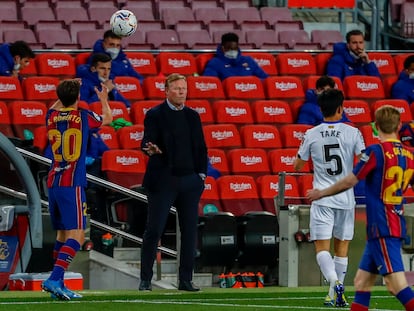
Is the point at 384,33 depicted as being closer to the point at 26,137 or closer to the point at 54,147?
the point at 26,137

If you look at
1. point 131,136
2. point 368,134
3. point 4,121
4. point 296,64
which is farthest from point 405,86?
point 4,121

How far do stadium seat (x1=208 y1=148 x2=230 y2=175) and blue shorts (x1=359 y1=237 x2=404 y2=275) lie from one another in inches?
266

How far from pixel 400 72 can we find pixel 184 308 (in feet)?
28.7

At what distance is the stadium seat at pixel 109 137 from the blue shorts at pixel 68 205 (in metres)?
4.13

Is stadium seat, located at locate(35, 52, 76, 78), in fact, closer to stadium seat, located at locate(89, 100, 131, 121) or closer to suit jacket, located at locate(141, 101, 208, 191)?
stadium seat, located at locate(89, 100, 131, 121)

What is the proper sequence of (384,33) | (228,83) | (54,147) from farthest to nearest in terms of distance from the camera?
1. (384,33)
2. (228,83)
3. (54,147)

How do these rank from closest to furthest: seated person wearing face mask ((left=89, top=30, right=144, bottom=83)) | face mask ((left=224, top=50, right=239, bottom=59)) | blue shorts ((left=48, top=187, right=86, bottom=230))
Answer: blue shorts ((left=48, top=187, right=86, bottom=230)) < seated person wearing face mask ((left=89, top=30, right=144, bottom=83)) < face mask ((left=224, top=50, right=239, bottom=59))

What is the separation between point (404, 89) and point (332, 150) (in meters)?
7.16

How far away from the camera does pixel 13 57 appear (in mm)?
16266

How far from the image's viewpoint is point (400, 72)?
Answer: 60.8 feet

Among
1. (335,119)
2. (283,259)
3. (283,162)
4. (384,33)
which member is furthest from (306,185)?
(384,33)

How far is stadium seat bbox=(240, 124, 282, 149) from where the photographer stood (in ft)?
53.5

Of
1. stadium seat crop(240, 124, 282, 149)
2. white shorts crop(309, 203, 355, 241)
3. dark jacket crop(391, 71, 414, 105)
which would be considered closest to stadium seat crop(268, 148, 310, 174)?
stadium seat crop(240, 124, 282, 149)

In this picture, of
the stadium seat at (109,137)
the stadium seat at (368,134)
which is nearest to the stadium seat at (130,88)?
the stadium seat at (109,137)
